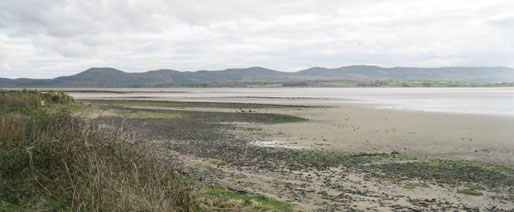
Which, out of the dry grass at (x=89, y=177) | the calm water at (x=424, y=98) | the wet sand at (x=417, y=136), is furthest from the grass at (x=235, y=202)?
the calm water at (x=424, y=98)

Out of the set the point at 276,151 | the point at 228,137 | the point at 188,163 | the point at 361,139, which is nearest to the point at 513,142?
the point at 361,139

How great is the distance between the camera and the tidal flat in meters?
9.61

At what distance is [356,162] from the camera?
46.8 ft

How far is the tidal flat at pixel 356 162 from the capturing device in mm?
9609

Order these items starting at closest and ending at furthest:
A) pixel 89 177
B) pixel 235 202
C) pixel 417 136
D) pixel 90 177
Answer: pixel 89 177, pixel 90 177, pixel 235 202, pixel 417 136

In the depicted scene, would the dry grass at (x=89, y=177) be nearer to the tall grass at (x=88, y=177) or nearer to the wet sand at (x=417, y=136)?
the tall grass at (x=88, y=177)

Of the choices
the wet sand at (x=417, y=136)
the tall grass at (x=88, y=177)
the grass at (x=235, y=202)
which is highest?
the tall grass at (x=88, y=177)

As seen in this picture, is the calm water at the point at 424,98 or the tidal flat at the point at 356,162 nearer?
the tidal flat at the point at 356,162

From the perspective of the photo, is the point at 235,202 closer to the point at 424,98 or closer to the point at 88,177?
the point at 88,177

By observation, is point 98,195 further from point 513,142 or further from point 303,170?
point 513,142

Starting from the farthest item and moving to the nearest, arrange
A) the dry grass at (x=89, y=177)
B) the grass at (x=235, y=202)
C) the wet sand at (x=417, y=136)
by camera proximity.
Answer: the wet sand at (x=417, y=136) < the grass at (x=235, y=202) < the dry grass at (x=89, y=177)

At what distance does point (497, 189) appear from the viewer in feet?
34.9

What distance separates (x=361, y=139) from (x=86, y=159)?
16.2 metres

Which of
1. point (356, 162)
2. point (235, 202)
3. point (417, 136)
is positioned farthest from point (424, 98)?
point (235, 202)
